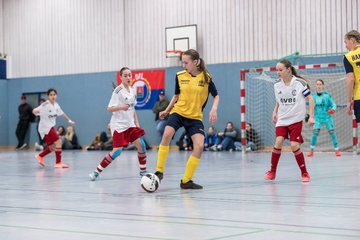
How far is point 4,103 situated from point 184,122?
2495 centimetres

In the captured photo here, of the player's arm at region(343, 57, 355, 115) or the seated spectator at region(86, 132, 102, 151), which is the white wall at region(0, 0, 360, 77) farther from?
the player's arm at region(343, 57, 355, 115)

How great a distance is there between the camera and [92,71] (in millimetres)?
30453

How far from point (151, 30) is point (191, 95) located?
1915 centimetres

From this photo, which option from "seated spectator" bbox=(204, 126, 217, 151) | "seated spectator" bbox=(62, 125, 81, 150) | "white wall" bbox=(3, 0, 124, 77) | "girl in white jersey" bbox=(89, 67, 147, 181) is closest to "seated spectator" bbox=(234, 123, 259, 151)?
"seated spectator" bbox=(204, 126, 217, 151)

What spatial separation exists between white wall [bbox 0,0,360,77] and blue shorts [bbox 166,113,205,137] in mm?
14759

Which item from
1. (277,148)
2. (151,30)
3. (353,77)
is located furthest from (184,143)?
(353,77)

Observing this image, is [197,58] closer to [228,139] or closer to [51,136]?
[51,136]

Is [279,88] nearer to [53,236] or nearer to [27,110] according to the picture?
[53,236]

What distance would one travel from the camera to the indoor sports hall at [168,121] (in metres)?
6.55

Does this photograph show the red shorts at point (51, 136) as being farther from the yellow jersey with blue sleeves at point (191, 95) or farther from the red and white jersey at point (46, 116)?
the yellow jersey with blue sleeves at point (191, 95)

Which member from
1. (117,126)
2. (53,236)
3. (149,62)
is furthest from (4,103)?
(53,236)

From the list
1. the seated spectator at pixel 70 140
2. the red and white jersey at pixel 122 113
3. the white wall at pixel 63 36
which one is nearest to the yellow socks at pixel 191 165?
the red and white jersey at pixel 122 113

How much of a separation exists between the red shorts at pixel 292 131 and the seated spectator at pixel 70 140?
65.9 feet

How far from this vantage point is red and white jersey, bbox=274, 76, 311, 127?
1065cm
